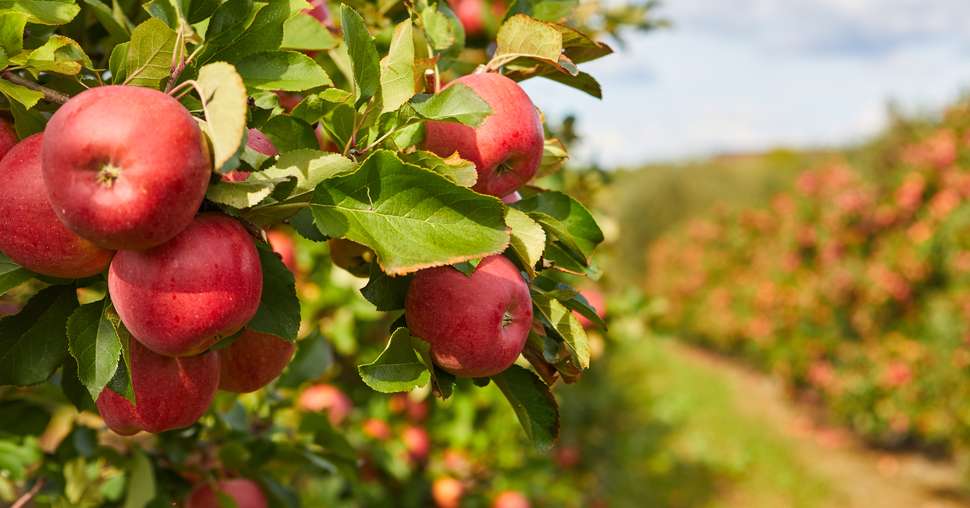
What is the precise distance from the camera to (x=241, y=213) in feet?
2.40

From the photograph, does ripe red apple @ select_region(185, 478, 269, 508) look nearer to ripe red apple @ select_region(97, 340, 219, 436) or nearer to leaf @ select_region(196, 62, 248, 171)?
ripe red apple @ select_region(97, 340, 219, 436)

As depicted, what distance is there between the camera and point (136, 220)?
62cm

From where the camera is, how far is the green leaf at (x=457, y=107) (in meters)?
0.74

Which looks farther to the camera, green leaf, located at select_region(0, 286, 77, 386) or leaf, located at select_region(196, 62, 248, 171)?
green leaf, located at select_region(0, 286, 77, 386)

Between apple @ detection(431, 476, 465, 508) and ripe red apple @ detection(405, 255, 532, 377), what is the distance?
7.14ft

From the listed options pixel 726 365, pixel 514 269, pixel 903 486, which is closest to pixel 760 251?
pixel 726 365

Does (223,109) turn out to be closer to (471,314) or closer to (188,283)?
(188,283)

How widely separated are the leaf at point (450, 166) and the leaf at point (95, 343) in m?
0.32

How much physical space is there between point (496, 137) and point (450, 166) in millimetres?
91

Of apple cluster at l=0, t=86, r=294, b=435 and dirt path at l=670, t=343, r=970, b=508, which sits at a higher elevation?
apple cluster at l=0, t=86, r=294, b=435

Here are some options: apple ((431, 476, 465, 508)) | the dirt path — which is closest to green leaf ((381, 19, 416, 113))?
apple ((431, 476, 465, 508))

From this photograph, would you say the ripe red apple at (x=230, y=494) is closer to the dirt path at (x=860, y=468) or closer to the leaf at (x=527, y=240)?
the leaf at (x=527, y=240)

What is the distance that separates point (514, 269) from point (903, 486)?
7.16 meters

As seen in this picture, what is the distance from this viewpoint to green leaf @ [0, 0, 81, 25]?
2.51ft
